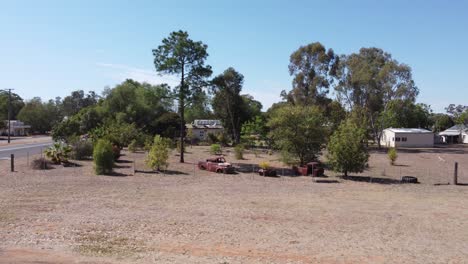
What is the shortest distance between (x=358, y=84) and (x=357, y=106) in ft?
11.2

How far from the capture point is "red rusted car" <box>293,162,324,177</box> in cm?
3022

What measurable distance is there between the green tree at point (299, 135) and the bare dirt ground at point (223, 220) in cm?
718

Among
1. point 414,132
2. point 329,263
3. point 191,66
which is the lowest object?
point 329,263

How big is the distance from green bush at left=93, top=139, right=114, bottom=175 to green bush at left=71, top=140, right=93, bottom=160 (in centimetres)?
984

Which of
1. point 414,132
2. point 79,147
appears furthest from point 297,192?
point 414,132

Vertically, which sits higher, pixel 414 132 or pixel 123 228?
pixel 414 132

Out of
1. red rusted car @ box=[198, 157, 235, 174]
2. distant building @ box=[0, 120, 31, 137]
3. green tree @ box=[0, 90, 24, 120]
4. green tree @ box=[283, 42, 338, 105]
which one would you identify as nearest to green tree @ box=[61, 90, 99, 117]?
green tree @ box=[0, 90, 24, 120]

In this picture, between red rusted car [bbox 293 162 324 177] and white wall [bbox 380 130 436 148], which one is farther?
white wall [bbox 380 130 436 148]

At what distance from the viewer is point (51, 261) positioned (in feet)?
31.8

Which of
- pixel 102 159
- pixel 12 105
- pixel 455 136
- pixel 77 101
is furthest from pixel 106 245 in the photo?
pixel 77 101

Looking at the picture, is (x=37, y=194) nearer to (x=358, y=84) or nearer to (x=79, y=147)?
(x=79, y=147)

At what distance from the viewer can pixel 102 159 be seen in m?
27.4

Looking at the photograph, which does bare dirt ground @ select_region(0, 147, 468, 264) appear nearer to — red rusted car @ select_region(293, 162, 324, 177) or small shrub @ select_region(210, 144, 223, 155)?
red rusted car @ select_region(293, 162, 324, 177)

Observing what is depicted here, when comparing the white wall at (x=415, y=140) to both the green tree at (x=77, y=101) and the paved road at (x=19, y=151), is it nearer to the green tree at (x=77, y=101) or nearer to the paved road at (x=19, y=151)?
the paved road at (x=19, y=151)
